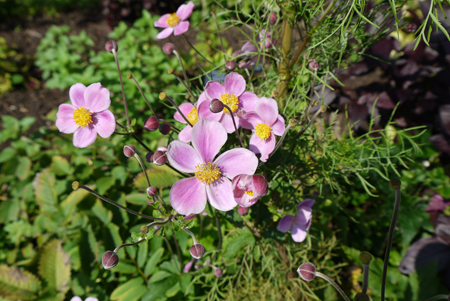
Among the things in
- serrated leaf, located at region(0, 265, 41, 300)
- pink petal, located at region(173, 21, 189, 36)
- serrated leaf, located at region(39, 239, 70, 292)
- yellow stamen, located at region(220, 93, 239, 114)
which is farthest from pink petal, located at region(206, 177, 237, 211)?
serrated leaf, located at region(0, 265, 41, 300)

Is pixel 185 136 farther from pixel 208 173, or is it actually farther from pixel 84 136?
pixel 84 136

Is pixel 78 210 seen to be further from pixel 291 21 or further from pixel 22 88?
pixel 22 88

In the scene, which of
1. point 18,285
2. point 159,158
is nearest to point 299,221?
point 159,158

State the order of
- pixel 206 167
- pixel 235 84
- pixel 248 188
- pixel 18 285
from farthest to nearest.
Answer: pixel 18 285, pixel 235 84, pixel 206 167, pixel 248 188

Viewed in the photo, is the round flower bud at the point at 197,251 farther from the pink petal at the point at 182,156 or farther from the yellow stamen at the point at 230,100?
the yellow stamen at the point at 230,100

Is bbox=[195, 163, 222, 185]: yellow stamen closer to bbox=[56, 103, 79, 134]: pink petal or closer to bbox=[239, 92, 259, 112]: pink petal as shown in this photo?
bbox=[239, 92, 259, 112]: pink petal

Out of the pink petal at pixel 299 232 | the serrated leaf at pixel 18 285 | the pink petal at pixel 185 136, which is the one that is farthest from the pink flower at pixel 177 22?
the serrated leaf at pixel 18 285
